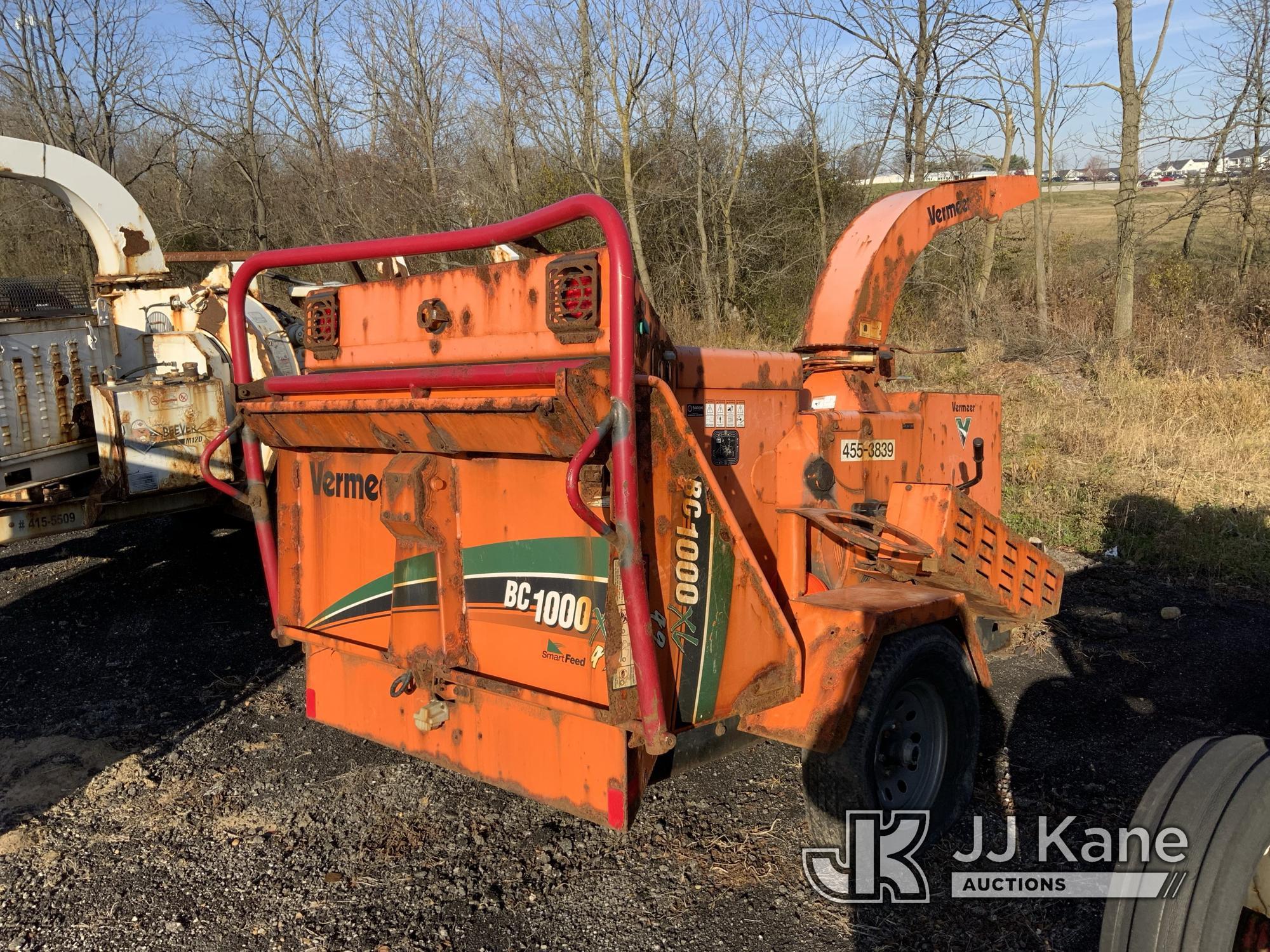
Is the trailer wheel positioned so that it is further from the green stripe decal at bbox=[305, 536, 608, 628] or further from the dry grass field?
the dry grass field

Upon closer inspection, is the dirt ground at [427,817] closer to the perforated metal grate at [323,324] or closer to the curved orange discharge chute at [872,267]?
the curved orange discharge chute at [872,267]

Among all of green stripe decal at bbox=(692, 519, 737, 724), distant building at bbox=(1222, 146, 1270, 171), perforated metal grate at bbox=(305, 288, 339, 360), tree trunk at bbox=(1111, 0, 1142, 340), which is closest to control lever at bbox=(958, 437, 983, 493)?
green stripe decal at bbox=(692, 519, 737, 724)

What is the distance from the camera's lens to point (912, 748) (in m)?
3.56

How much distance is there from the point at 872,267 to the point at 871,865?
8.21ft

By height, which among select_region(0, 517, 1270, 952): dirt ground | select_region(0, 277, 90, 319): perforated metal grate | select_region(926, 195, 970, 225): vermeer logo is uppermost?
select_region(926, 195, 970, 225): vermeer logo

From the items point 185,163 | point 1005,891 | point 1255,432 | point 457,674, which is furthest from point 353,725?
point 185,163

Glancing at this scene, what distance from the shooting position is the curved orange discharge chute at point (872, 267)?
4.21 meters

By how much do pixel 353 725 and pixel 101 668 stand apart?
2.82 m

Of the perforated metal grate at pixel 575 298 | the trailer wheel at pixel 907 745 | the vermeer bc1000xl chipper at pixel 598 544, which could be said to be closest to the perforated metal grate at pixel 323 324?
the vermeer bc1000xl chipper at pixel 598 544

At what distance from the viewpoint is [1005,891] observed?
330cm

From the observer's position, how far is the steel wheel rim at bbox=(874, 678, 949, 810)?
11.3 feet

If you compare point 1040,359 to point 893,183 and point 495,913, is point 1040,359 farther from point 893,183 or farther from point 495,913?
point 495,913

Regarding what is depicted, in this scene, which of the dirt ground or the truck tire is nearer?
the truck tire

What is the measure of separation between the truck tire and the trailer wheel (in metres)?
1.08
